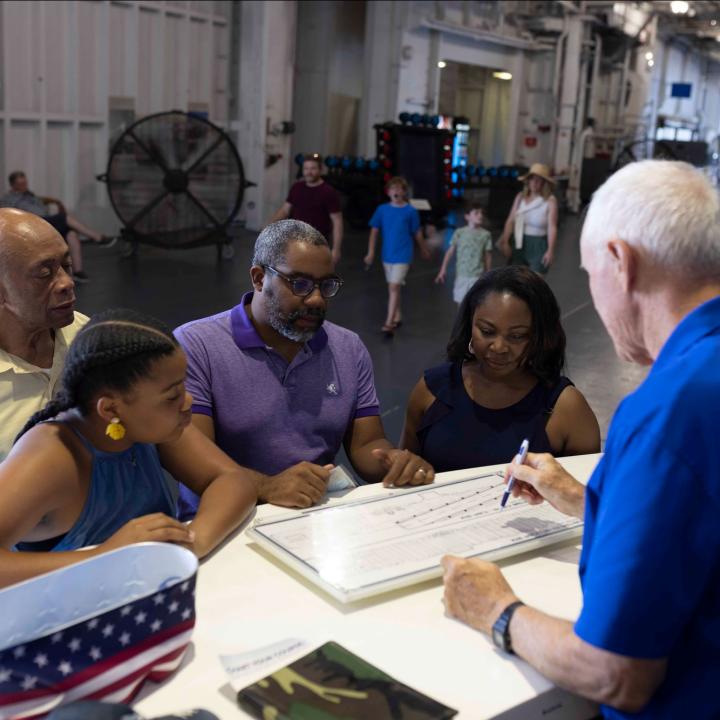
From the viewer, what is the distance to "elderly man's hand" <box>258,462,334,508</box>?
2154 millimetres

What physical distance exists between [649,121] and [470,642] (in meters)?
25.6

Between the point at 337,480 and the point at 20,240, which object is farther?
the point at 20,240

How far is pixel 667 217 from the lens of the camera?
1317 millimetres

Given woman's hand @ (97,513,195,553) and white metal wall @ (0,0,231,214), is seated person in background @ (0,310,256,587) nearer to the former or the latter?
woman's hand @ (97,513,195,553)

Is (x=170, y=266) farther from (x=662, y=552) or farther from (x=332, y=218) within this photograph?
(x=662, y=552)

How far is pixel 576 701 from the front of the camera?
A: 149 centimetres

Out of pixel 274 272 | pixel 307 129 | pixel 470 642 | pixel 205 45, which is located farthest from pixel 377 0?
pixel 470 642

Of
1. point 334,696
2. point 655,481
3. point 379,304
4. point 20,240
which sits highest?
point 20,240

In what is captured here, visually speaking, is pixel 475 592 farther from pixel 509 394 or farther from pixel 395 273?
pixel 395 273

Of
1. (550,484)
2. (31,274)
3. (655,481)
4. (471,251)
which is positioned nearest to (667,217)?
(655,481)

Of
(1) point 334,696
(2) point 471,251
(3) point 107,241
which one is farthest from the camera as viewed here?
(3) point 107,241

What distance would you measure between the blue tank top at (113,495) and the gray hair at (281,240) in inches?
30.2

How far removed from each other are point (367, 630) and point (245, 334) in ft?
3.93

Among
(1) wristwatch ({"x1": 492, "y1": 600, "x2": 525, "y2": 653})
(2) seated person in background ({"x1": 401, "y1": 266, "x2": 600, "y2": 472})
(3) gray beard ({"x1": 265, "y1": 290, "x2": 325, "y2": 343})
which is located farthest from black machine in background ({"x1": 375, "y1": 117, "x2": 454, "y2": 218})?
(1) wristwatch ({"x1": 492, "y1": 600, "x2": 525, "y2": 653})
